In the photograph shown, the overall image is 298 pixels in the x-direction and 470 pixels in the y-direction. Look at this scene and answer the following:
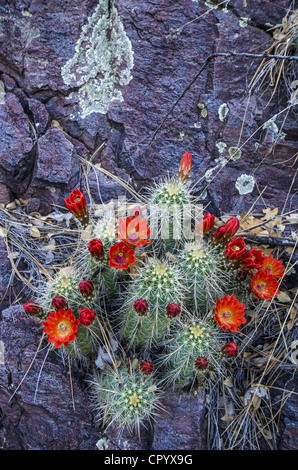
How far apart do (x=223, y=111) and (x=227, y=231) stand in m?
1.07

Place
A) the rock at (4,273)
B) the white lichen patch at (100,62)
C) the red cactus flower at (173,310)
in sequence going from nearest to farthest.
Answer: the red cactus flower at (173,310) → the rock at (4,273) → the white lichen patch at (100,62)

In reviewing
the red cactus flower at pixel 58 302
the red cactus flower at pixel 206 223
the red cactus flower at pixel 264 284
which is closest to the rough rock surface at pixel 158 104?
the red cactus flower at pixel 206 223

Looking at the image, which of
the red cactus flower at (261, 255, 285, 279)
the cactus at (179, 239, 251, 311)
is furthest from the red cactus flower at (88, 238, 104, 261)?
the red cactus flower at (261, 255, 285, 279)

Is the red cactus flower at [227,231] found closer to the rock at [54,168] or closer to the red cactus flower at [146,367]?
the red cactus flower at [146,367]

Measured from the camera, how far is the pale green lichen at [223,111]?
2650 millimetres

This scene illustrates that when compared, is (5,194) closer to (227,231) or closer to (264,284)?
(227,231)

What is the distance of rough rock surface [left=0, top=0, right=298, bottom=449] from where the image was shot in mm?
2637

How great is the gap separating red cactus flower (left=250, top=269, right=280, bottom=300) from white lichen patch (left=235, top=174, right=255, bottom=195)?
82 cm

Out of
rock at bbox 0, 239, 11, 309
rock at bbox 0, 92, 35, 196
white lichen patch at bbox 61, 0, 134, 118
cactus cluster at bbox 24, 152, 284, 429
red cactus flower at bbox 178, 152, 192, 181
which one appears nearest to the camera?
cactus cluster at bbox 24, 152, 284, 429

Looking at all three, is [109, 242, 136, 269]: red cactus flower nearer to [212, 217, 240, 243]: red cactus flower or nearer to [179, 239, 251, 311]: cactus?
[179, 239, 251, 311]: cactus

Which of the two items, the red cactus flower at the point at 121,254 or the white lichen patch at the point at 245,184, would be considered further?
the white lichen patch at the point at 245,184

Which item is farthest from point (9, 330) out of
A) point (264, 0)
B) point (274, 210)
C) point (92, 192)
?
point (264, 0)

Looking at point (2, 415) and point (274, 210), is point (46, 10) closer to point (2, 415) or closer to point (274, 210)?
point (274, 210)

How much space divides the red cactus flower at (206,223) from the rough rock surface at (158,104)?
510mm
